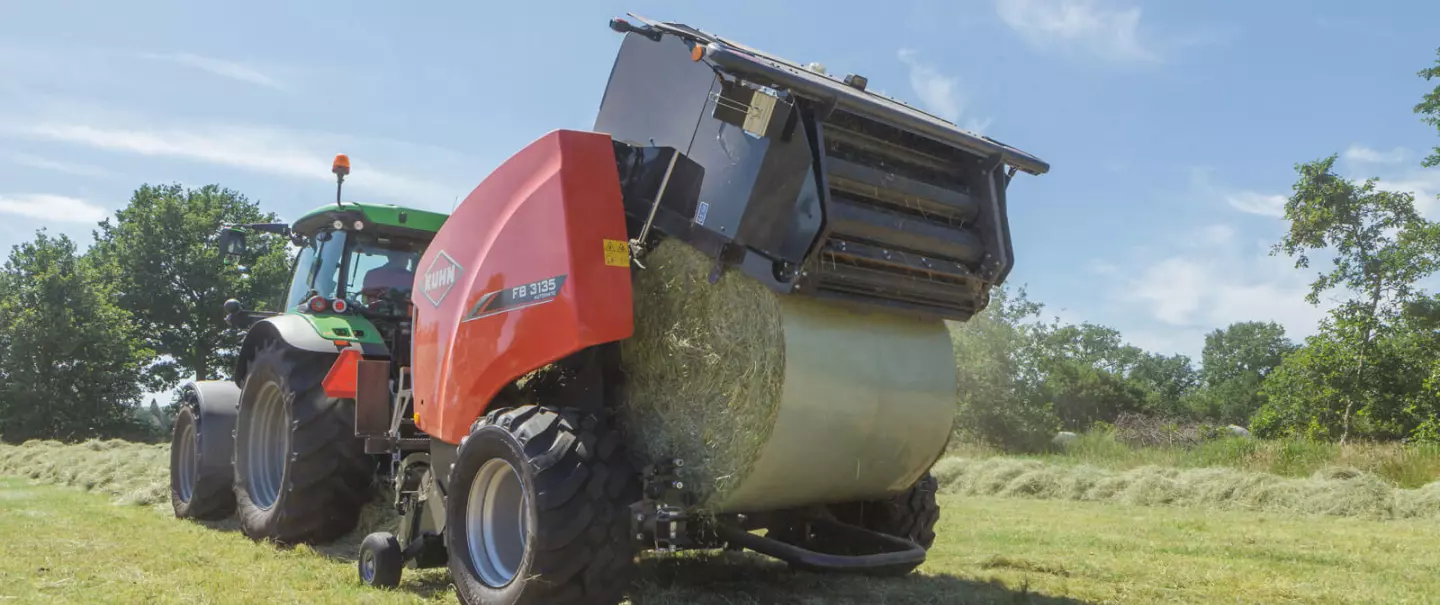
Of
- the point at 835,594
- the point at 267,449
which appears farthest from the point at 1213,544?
the point at 267,449

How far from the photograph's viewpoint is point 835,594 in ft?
14.7

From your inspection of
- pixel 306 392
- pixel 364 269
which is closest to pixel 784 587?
pixel 306 392

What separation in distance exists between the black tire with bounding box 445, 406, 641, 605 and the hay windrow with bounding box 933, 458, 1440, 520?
7933 millimetres

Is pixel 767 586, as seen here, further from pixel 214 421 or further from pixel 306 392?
pixel 214 421

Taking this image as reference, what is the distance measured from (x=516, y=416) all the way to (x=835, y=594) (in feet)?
5.46

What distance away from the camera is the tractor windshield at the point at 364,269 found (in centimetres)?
676

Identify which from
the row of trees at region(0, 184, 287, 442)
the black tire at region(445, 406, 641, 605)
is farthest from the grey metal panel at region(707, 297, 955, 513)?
the row of trees at region(0, 184, 287, 442)

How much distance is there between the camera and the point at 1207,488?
33.1 feet

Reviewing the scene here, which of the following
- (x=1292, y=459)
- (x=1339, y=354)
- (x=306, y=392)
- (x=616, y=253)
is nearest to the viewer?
(x=616, y=253)

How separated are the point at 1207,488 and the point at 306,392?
8.58 metres

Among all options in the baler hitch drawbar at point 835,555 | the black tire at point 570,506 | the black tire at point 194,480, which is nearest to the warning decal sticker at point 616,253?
the black tire at point 570,506

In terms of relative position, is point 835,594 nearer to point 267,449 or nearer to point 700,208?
point 700,208

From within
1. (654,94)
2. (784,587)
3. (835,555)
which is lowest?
(784,587)

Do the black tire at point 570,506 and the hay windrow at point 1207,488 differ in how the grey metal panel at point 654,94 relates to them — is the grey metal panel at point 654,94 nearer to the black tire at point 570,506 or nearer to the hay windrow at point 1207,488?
the black tire at point 570,506
